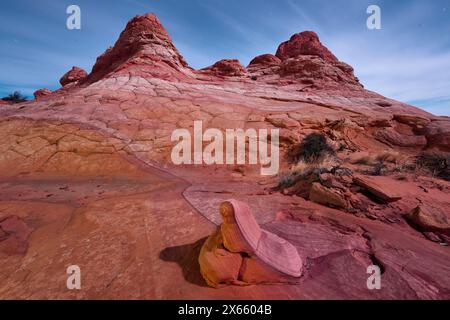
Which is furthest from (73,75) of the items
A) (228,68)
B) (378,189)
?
(378,189)

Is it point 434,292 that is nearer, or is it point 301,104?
point 434,292

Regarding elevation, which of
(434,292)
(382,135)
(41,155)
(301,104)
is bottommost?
A: (434,292)

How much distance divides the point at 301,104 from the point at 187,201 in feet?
31.0

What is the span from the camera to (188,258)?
241 cm

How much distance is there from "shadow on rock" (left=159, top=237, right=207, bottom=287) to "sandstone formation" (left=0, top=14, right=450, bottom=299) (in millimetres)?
15

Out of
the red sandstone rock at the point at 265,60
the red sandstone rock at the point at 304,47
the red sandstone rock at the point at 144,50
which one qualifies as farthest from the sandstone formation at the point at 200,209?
the red sandstone rock at the point at 304,47

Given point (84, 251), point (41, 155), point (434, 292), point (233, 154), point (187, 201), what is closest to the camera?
point (434, 292)

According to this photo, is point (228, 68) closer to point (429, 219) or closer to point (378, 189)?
point (378, 189)

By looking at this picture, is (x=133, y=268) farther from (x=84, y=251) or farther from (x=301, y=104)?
(x=301, y=104)

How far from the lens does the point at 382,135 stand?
32.8 ft

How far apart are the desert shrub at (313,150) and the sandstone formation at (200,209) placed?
0.06 meters

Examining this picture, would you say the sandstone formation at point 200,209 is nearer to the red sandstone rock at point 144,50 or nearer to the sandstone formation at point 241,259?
the sandstone formation at point 241,259

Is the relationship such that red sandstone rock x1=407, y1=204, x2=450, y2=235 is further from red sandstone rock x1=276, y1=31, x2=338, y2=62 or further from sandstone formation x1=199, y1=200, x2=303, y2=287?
red sandstone rock x1=276, y1=31, x2=338, y2=62
